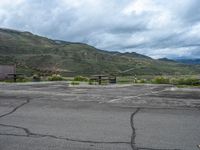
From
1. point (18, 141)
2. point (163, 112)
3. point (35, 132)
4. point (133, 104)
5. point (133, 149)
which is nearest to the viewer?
point (133, 149)

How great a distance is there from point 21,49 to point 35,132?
183 m

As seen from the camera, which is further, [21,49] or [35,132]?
[21,49]

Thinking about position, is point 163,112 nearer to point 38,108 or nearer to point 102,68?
point 38,108

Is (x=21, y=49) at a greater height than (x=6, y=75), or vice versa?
(x=21, y=49)

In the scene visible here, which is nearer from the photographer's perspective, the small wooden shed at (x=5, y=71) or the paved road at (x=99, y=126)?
the paved road at (x=99, y=126)

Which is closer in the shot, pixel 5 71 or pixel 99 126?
pixel 99 126

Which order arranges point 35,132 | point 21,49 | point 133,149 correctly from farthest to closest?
1. point 21,49
2. point 35,132
3. point 133,149

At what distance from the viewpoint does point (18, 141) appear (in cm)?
652

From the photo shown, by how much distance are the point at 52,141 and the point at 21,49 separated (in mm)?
184242

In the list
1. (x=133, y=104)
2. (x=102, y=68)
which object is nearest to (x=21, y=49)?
(x=102, y=68)

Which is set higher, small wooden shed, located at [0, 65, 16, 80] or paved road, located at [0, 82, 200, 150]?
small wooden shed, located at [0, 65, 16, 80]

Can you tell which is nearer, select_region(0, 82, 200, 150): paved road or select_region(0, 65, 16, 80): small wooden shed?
select_region(0, 82, 200, 150): paved road

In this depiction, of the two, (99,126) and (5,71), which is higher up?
(5,71)

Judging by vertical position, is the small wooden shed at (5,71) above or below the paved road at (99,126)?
above
